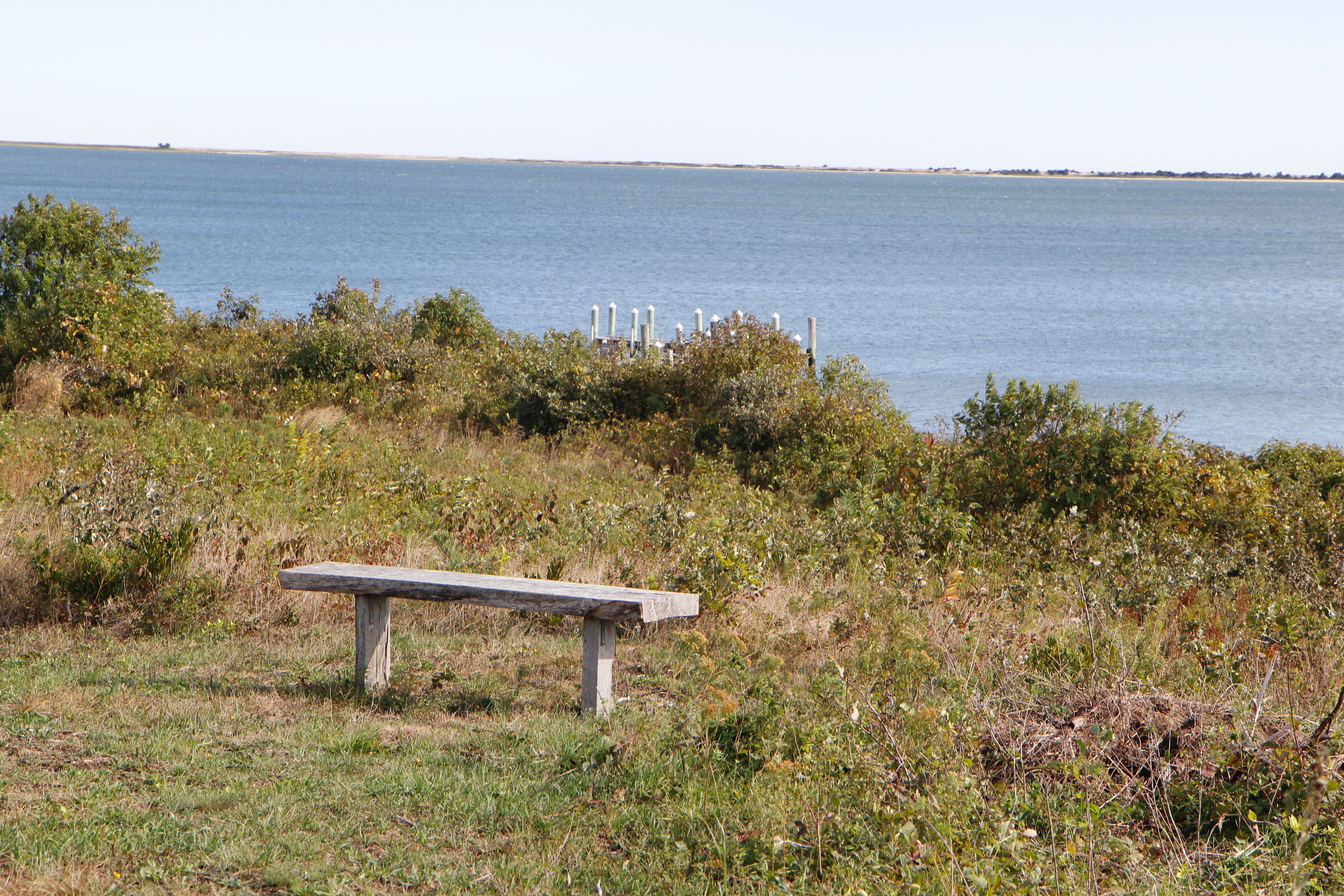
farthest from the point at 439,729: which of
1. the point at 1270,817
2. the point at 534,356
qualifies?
the point at 534,356

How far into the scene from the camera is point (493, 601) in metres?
5.88

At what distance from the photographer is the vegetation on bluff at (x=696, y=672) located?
4047 mm

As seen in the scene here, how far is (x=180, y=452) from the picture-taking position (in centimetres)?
1073

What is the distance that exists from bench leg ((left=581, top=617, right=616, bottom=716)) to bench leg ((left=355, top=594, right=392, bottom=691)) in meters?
1.11

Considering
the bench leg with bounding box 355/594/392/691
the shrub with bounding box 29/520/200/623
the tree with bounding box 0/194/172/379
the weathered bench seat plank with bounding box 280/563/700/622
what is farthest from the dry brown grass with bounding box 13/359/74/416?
the bench leg with bounding box 355/594/392/691

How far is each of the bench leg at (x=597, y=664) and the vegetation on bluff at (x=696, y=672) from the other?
11cm

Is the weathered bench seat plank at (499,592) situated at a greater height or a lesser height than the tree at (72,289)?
lesser

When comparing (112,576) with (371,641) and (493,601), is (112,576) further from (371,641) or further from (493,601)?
(493,601)

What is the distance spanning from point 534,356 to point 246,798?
49.0ft

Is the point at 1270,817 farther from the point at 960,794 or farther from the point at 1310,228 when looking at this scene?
the point at 1310,228

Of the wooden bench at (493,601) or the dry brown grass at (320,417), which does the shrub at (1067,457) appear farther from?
the wooden bench at (493,601)

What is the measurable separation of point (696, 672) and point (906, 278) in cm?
6353

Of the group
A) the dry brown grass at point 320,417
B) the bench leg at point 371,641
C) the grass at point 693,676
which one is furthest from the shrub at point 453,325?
the bench leg at point 371,641

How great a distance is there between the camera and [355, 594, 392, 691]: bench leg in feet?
19.8
